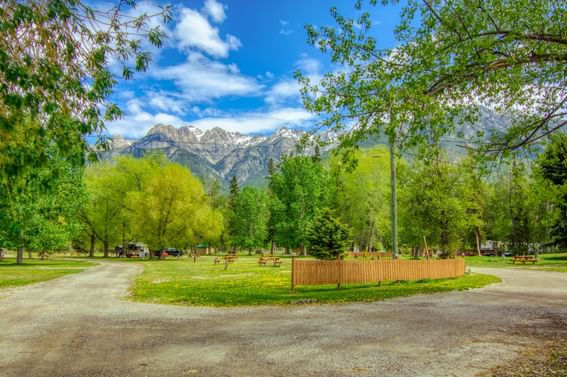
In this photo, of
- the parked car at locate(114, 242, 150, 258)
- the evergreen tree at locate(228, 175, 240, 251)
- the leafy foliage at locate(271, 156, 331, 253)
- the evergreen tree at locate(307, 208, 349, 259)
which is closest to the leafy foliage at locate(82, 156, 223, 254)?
the parked car at locate(114, 242, 150, 258)

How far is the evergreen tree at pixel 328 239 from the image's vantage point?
34.8 m

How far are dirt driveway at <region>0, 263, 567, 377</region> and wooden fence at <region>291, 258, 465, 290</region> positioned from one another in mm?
3925

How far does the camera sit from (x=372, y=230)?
58406mm

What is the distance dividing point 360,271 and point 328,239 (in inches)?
605

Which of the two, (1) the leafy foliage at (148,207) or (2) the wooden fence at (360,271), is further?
(1) the leafy foliage at (148,207)

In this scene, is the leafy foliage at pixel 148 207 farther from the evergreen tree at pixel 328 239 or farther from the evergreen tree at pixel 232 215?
the evergreen tree at pixel 328 239

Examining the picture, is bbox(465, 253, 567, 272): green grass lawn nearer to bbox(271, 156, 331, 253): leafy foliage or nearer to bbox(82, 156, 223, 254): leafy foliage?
bbox(271, 156, 331, 253): leafy foliage

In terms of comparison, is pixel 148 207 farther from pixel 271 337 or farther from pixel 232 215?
pixel 271 337

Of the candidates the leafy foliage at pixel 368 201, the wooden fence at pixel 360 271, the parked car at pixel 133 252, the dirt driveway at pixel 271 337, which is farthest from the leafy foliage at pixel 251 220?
the dirt driveway at pixel 271 337

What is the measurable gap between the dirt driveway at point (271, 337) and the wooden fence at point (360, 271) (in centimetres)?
392

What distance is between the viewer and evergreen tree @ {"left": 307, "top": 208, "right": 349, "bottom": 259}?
3478cm

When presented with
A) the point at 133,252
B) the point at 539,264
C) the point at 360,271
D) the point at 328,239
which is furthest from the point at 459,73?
the point at 133,252

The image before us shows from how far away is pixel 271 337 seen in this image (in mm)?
9094

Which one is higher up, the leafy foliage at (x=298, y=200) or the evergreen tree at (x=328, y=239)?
the leafy foliage at (x=298, y=200)
